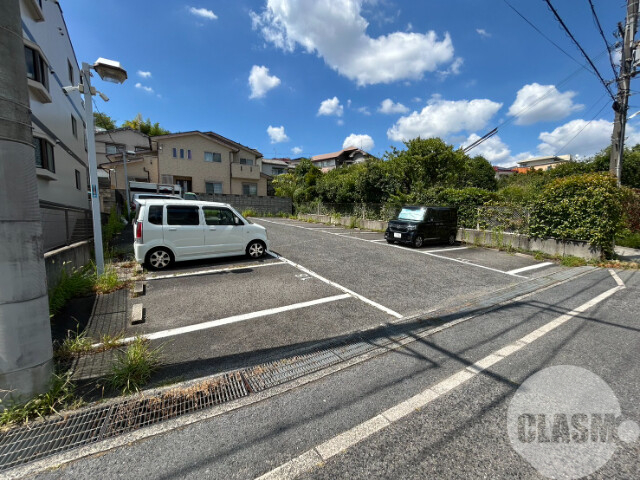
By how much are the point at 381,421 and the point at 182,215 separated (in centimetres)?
603

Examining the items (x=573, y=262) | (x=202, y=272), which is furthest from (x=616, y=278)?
(x=202, y=272)

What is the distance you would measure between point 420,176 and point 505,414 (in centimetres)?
1428

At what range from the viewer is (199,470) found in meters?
1.69

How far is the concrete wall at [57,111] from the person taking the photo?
27.0ft

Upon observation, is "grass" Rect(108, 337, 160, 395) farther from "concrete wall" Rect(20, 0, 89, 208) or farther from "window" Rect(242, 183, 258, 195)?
"window" Rect(242, 183, 258, 195)

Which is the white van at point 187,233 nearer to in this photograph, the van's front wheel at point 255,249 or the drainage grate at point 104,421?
Result: the van's front wheel at point 255,249

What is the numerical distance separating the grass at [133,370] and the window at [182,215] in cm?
414

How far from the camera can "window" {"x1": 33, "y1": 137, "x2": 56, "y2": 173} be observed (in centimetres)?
852

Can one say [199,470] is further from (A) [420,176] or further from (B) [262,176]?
(B) [262,176]

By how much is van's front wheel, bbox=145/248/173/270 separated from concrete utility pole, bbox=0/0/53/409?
424cm

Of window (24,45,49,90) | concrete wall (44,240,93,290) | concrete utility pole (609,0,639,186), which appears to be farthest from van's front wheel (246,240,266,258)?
concrete utility pole (609,0,639,186)

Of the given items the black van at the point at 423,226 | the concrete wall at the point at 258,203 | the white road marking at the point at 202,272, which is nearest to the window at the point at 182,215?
the white road marking at the point at 202,272

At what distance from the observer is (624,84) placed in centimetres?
938

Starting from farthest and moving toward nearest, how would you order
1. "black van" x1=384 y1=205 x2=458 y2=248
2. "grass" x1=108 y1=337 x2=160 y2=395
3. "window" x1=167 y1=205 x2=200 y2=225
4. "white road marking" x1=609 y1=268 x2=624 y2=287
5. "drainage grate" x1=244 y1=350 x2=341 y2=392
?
"black van" x1=384 y1=205 x2=458 y2=248
"window" x1=167 y1=205 x2=200 y2=225
"white road marking" x1=609 y1=268 x2=624 y2=287
"drainage grate" x1=244 y1=350 x2=341 y2=392
"grass" x1=108 y1=337 x2=160 y2=395
